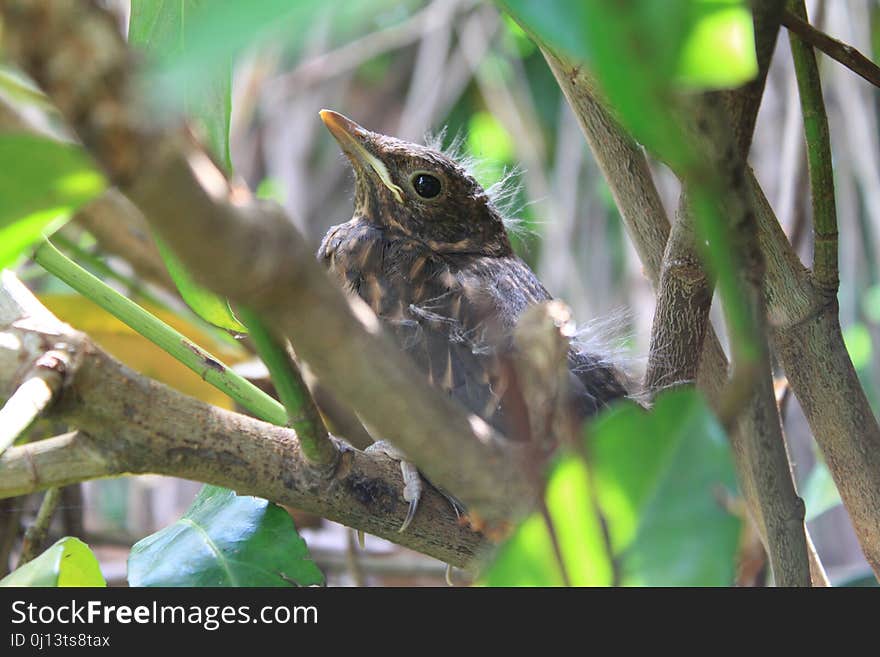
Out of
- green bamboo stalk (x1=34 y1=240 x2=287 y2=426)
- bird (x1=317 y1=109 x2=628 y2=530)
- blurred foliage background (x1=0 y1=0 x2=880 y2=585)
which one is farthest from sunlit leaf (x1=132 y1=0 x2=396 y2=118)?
blurred foliage background (x1=0 y1=0 x2=880 y2=585)

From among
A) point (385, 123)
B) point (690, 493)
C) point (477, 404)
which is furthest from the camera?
point (385, 123)

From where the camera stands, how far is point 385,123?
3410 mm

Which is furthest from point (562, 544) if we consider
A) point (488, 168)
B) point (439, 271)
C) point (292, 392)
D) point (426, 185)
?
point (488, 168)

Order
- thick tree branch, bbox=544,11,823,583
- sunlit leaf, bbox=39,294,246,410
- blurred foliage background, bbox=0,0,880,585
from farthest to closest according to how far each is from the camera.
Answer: blurred foliage background, bbox=0,0,880,585 → sunlit leaf, bbox=39,294,246,410 → thick tree branch, bbox=544,11,823,583

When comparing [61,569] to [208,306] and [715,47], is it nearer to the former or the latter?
[208,306]

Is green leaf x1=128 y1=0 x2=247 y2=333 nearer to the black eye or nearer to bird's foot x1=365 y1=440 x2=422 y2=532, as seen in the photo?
bird's foot x1=365 y1=440 x2=422 y2=532

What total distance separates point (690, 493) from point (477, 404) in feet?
2.07

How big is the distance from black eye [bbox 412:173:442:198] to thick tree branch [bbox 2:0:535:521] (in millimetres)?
967

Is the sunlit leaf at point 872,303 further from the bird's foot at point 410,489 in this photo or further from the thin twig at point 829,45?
the bird's foot at point 410,489

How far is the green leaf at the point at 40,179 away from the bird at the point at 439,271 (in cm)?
60

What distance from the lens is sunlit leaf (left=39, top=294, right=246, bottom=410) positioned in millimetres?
1257

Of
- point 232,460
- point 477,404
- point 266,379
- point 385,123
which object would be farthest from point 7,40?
point 385,123

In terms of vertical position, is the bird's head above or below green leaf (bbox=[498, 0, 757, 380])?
above
